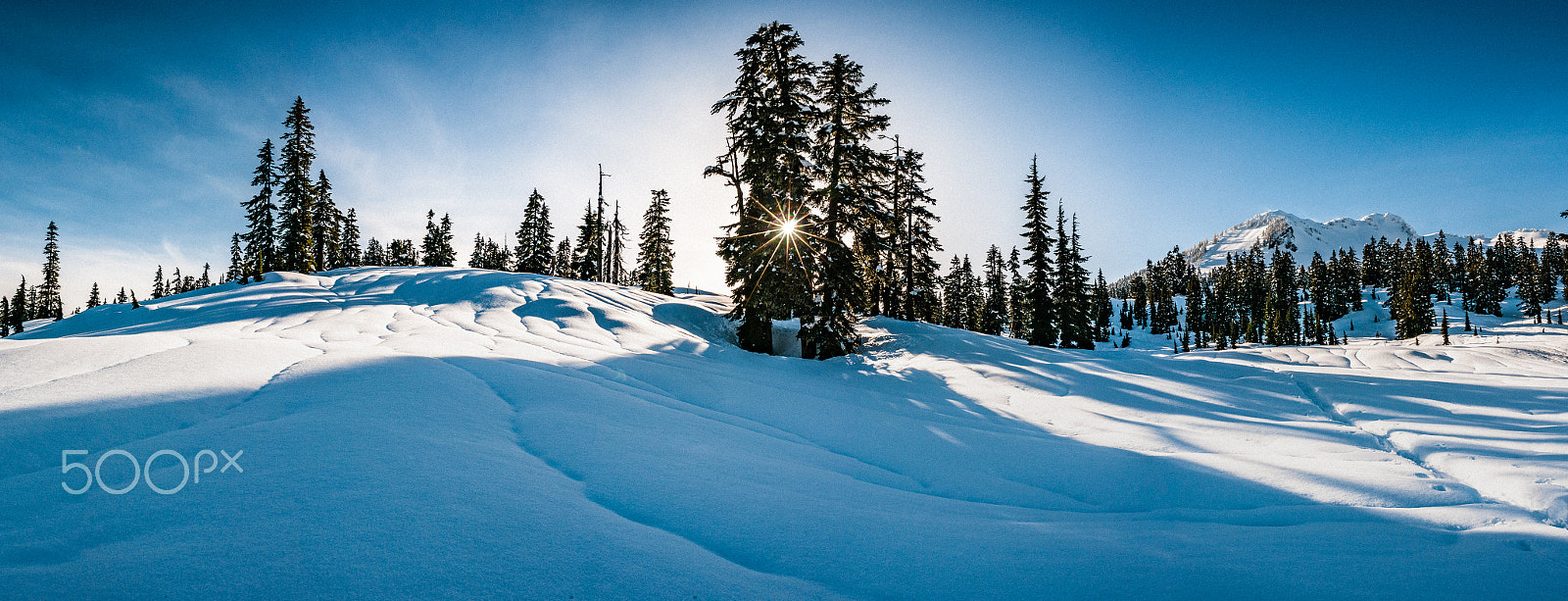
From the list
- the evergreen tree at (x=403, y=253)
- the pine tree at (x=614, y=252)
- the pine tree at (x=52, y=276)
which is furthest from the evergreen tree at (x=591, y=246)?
the pine tree at (x=52, y=276)

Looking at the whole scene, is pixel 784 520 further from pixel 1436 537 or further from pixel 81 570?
pixel 1436 537

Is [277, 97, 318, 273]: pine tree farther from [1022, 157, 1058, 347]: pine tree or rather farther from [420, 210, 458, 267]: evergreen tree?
[1022, 157, 1058, 347]: pine tree

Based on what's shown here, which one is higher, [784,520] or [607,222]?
[607,222]

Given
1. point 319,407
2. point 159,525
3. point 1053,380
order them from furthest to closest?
point 1053,380 < point 319,407 < point 159,525

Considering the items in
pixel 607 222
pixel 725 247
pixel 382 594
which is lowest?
pixel 382 594

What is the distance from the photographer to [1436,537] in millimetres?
2865

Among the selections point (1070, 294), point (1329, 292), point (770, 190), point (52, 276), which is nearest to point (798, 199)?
point (770, 190)

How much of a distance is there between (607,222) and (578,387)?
45098mm

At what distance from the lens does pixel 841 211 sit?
15.6 m

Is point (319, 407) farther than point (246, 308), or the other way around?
point (246, 308)

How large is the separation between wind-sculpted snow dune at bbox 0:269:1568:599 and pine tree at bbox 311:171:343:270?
159ft

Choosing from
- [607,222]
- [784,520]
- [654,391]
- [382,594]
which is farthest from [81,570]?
[607,222]

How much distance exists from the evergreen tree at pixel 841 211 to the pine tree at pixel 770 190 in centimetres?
56

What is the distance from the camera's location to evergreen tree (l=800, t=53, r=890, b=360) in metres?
14.2
